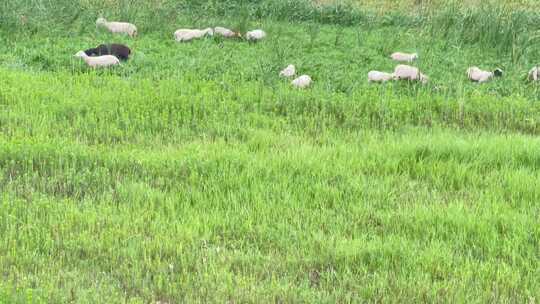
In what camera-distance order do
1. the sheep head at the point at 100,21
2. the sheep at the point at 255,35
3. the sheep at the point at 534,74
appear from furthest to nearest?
the sheep head at the point at 100,21, the sheep at the point at 255,35, the sheep at the point at 534,74

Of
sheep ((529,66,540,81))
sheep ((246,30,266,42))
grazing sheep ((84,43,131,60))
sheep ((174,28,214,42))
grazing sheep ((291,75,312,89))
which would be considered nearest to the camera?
grazing sheep ((291,75,312,89))

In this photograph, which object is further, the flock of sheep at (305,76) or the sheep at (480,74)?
the sheep at (480,74)

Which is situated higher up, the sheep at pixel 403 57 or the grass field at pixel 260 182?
the sheep at pixel 403 57

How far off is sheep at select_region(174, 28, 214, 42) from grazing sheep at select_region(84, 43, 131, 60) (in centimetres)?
127

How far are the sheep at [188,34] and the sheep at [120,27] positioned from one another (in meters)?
0.71

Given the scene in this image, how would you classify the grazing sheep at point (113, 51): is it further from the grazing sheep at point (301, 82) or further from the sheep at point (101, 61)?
the grazing sheep at point (301, 82)

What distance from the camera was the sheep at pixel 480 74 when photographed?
725 cm

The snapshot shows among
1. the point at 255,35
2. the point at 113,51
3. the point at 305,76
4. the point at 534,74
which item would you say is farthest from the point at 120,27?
the point at 534,74

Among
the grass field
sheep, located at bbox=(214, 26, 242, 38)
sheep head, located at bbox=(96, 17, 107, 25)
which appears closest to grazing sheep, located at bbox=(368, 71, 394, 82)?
the grass field

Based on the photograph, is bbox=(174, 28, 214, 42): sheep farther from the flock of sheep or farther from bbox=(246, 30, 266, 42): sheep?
bbox=(246, 30, 266, 42): sheep

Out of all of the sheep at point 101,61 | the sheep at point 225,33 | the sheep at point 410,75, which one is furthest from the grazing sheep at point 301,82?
the sheep at point 225,33

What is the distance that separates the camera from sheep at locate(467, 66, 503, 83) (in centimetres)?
725

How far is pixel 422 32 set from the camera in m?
9.98

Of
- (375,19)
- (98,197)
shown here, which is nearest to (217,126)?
(98,197)
